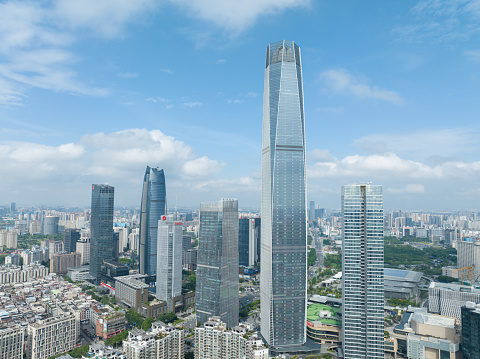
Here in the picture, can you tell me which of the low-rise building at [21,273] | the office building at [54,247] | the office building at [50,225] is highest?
the office building at [50,225]

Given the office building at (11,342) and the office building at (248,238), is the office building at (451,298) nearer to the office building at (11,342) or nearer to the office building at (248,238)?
the office building at (248,238)

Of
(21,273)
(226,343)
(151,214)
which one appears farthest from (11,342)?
(21,273)

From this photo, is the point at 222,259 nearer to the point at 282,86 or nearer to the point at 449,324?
the point at 282,86

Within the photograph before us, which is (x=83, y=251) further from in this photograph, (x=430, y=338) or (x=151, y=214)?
(x=430, y=338)

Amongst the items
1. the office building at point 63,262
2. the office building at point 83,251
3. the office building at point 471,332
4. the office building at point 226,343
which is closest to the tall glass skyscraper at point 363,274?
the office building at point 471,332

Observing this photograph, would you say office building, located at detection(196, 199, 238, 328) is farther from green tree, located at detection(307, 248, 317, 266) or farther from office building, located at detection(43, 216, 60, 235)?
office building, located at detection(43, 216, 60, 235)

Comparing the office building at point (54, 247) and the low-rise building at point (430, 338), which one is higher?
the office building at point (54, 247)
